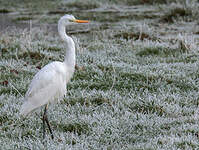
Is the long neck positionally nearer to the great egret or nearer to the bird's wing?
the great egret

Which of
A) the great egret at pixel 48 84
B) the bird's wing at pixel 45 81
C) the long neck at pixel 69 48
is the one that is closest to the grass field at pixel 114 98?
the great egret at pixel 48 84

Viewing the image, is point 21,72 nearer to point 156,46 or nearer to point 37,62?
point 37,62

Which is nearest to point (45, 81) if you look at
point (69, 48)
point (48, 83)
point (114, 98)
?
point (48, 83)

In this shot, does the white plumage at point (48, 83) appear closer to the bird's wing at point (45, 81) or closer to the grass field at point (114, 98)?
the bird's wing at point (45, 81)

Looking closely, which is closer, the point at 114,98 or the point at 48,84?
the point at 48,84

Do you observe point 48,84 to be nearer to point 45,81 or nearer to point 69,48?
point 45,81

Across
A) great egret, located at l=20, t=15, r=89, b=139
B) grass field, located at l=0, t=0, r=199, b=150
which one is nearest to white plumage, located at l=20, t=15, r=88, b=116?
great egret, located at l=20, t=15, r=89, b=139

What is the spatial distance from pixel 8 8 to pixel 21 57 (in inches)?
582

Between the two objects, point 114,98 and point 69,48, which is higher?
point 69,48

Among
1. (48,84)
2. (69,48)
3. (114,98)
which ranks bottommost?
(114,98)

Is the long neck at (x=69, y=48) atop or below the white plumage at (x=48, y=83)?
atop

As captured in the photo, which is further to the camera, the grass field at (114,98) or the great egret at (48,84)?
the great egret at (48,84)

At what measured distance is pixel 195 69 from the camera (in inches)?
264

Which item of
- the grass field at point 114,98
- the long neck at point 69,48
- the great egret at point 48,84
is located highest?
the long neck at point 69,48
